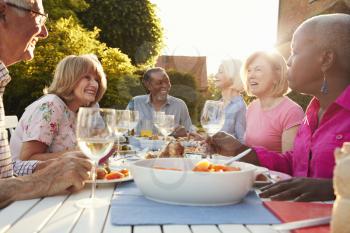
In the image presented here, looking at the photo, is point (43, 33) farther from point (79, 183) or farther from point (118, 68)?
point (118, 68)

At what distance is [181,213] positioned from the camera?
1150mm

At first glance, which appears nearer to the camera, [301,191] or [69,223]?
[69,223]

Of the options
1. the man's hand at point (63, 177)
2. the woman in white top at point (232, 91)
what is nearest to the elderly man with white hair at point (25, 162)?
the man's hand at point (63, 177)

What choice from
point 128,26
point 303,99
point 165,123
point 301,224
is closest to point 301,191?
point 301,224

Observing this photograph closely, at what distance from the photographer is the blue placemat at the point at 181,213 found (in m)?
1.08

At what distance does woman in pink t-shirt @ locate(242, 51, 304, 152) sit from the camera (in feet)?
10.7

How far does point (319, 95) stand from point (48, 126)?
163cm

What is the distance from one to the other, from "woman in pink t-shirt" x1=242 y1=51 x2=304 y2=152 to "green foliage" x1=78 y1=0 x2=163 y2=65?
17.1m

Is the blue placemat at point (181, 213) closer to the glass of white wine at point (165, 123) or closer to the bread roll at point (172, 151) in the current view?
the bread roll at point (172, 151)

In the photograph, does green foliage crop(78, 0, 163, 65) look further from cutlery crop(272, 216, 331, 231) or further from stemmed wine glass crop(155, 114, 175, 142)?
cutlery crop(272, 216, 331, 231)

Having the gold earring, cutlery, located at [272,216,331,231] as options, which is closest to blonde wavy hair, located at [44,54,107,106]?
the gold earring

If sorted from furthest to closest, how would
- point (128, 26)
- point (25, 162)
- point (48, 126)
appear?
point (128, 26), point (48, 126), point (25, 162)

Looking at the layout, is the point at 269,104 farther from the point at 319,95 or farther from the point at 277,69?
the point at 319,95

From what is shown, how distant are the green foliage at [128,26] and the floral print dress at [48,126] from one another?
17838mm
